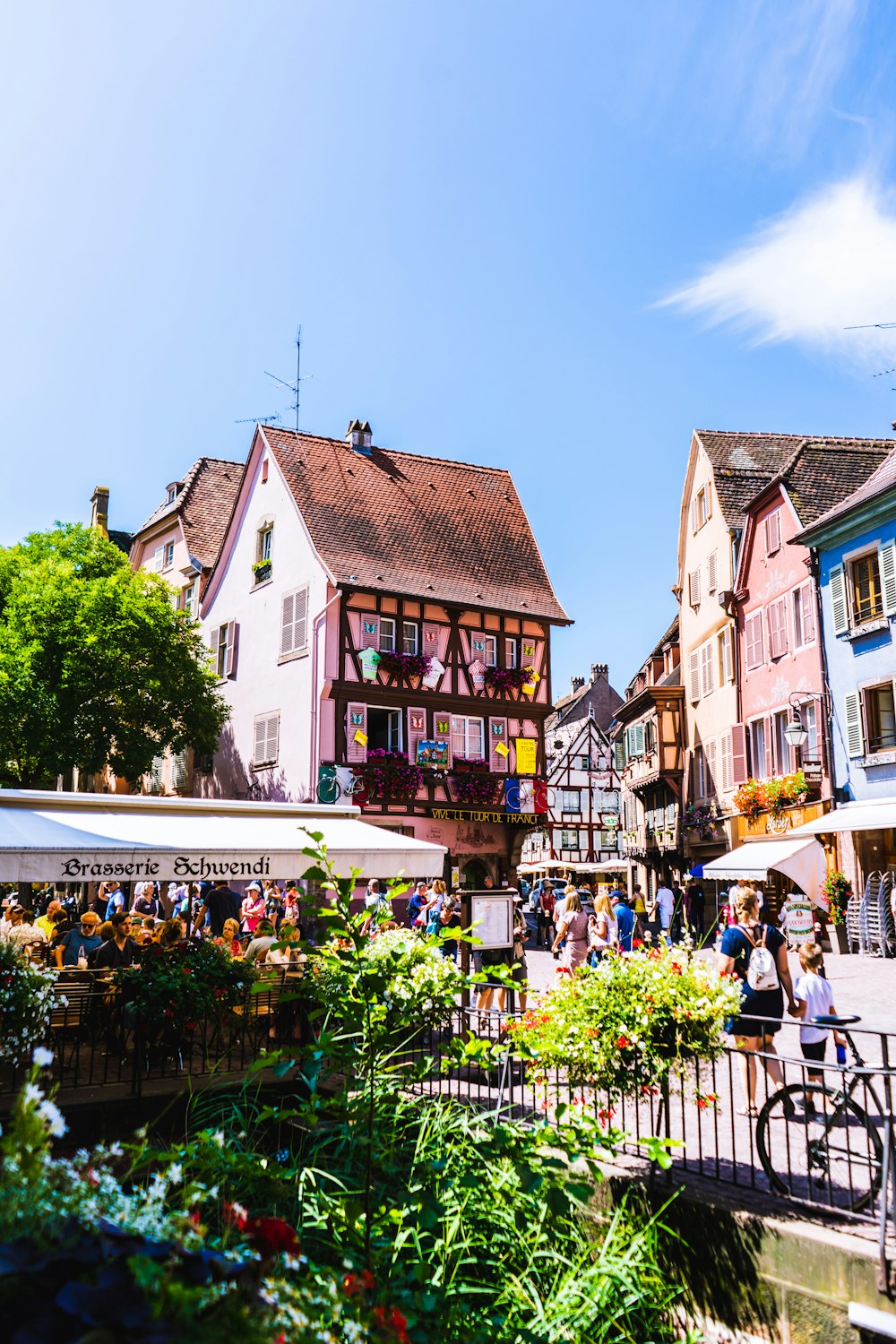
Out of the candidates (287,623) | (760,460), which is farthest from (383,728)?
(760,460)

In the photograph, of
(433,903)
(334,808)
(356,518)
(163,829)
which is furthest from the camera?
(356,518)

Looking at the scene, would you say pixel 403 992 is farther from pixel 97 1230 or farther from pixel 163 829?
pixel 163 829

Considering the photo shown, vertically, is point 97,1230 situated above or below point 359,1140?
above

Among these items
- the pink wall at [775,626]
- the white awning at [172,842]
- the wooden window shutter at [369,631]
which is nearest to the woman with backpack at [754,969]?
the white awning at [172,842]

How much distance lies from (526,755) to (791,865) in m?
9.33

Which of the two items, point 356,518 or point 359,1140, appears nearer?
point 359,1140

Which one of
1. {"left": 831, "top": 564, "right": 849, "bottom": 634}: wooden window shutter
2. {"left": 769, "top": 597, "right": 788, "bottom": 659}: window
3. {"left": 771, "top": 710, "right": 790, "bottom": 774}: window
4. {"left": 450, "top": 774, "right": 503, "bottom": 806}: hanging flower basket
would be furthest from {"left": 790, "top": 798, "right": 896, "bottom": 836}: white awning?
{"left": 450, "top": 774, "right": 503, "bottom": 806}: hanging flower basket

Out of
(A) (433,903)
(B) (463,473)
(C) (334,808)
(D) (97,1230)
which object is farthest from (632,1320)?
(B) (463,473)

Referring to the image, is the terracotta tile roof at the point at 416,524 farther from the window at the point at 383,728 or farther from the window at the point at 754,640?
the window at the point at 754,640

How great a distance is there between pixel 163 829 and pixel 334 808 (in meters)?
3.32

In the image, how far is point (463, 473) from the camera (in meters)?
36.9

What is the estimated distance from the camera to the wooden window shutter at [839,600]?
25920mm

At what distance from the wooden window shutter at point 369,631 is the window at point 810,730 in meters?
11.2

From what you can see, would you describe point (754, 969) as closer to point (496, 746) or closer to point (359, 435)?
point (496, 746)
